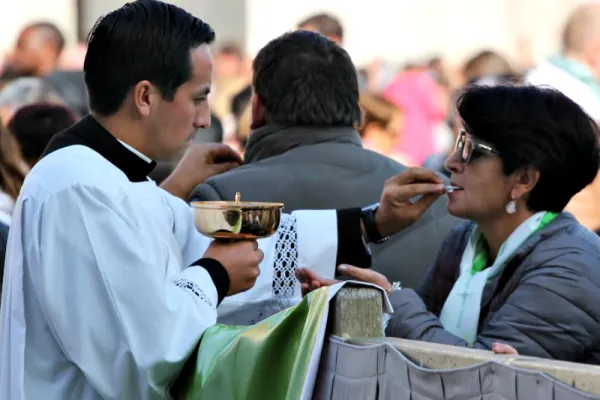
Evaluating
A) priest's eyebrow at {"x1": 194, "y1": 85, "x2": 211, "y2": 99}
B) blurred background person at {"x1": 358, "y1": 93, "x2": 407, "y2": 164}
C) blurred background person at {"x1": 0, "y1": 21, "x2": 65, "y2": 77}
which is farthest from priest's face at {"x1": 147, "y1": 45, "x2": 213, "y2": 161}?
blurred background person at {"x1": 0, "y1": 21, "x2": 65, "y2": 77}

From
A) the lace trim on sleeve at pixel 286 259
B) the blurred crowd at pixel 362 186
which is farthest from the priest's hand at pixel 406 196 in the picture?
the lace trim on sleeve at pixel 286 259

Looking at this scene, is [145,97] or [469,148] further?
[469,148]

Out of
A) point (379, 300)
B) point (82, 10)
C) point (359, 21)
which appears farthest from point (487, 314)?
point (359, 21)

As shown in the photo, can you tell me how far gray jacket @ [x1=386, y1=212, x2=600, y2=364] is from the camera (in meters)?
3.37

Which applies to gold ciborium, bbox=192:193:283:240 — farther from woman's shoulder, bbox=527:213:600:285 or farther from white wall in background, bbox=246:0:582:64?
white wall in background, bbox=246:0:582:64

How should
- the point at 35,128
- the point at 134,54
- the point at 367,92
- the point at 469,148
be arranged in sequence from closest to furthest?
the point at 134,54, the point at 469,148, the point at 35,128, the point at 367,92

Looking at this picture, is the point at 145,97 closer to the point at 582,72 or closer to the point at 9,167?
the point at 9,167

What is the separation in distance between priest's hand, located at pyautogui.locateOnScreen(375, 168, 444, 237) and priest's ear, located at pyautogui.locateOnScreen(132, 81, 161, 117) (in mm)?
929

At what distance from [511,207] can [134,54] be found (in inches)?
42.9

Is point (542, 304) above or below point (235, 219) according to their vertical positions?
below

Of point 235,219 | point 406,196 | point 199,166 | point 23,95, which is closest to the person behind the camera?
point 235,219

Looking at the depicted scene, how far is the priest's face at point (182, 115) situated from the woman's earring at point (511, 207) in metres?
0.85

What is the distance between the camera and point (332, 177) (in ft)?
14.5

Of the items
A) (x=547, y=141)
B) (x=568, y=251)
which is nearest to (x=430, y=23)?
(x=547, y=141)
